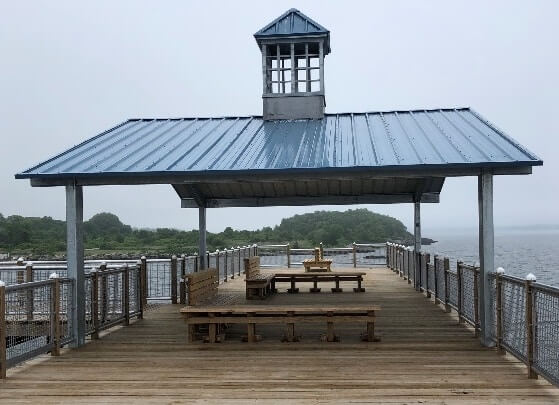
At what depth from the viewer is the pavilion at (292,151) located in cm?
960

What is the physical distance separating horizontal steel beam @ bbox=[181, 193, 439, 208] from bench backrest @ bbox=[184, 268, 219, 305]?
13.8 feet

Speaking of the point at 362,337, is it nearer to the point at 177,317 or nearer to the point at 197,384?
the point at 197,384

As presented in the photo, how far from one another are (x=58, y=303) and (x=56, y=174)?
77.7 inches

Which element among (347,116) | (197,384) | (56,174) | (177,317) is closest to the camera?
(197,384)

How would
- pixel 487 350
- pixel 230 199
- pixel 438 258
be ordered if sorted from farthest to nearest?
pixel 230 199
pixel 438 258
pixel 487 350

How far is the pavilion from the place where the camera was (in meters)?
9.60

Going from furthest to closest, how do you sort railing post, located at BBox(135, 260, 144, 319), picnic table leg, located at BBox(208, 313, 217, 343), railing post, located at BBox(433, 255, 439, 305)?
railing post, located at BBox(433, 255, 439, 305)
railing post, located at BBox(135, 260, 144, 319)
picnic table leg, located at BBox(208, 313, 217, 343)

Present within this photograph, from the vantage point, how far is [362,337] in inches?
393

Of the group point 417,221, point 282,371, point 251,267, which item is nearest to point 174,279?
point 251,267

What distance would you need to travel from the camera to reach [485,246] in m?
9.52

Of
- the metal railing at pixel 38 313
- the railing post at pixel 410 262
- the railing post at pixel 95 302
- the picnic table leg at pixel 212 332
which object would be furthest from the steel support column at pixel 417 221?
the metal railing at pixel 38 313

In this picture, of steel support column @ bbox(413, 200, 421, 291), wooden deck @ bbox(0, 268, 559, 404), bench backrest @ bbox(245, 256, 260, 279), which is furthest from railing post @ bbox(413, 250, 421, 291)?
wooden deck @ bbox(0, 268, 559, 404)

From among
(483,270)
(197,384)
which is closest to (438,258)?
(483,270)

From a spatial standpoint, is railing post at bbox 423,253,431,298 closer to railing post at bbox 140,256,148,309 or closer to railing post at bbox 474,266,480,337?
railing post at bbox 474,266,480,337
